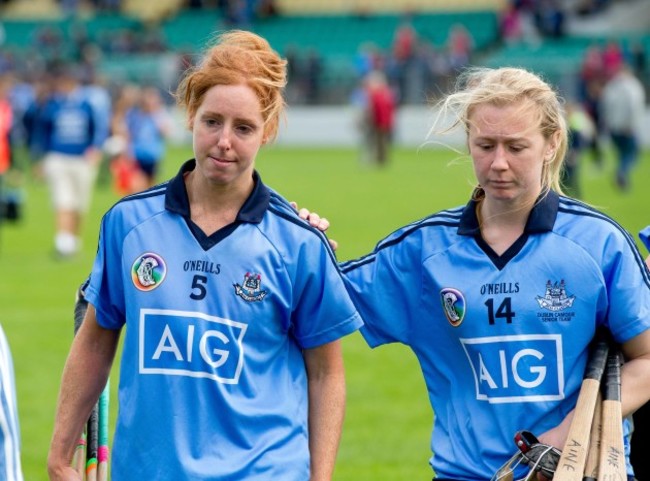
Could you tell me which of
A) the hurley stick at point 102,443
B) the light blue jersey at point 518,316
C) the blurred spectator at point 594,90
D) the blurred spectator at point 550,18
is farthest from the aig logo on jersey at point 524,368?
the blurred spectator at point 550,18

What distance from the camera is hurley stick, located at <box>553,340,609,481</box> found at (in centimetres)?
415

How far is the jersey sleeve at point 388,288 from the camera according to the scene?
184 inches

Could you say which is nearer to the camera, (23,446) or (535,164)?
(535,164)

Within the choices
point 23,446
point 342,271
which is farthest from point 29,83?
point 342,271

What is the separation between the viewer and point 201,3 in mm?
57875

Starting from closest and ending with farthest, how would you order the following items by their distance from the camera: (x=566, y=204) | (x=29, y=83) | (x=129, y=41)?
(x=566, y=204)
(x=29, y=83)
(x=129, y=41)

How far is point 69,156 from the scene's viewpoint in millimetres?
17531

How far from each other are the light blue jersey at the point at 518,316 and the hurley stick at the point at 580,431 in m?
0.09

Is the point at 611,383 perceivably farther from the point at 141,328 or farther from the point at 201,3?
the point at 201,3

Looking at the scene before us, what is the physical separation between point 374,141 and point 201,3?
78.5 ft

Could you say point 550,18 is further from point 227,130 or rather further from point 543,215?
point 227,130

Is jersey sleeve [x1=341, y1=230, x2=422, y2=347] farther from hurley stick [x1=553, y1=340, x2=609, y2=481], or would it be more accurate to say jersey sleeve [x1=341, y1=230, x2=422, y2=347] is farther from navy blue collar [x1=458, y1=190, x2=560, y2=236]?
hurley stick [x1=553, y1=340, x2=609, y2=481]

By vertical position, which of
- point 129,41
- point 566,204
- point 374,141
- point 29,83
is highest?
point 129,41

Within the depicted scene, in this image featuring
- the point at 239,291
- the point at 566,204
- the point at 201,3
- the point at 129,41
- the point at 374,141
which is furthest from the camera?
the point at 201,3
